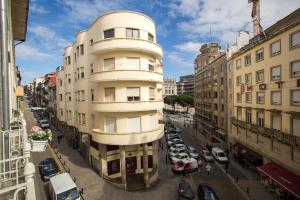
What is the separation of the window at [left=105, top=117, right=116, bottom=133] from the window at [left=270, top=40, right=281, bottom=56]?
20192mm

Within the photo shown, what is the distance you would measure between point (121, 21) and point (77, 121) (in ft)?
55.9

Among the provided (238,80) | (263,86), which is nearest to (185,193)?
(263,86)

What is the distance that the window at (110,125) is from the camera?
22.5 m

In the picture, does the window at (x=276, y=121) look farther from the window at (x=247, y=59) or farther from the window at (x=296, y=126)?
the window at (x=247, y=59)

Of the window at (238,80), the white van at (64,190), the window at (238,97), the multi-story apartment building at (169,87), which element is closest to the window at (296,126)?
the window at (238,97)

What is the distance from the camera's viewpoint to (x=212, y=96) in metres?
48.5

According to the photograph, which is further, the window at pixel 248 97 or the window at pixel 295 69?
the window at pixel 248 97

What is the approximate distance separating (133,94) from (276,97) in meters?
16.6

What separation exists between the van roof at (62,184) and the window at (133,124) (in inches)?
299

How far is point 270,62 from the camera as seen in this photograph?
2394cm

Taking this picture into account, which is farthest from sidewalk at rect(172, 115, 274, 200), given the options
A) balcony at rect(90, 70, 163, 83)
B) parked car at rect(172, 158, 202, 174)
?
balcony at rect(90, 70, 163, 83)

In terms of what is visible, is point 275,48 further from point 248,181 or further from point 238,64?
point 248,181

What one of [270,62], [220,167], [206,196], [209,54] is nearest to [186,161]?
[220,167]

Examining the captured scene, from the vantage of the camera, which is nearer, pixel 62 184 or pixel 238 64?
pixel 62 184
